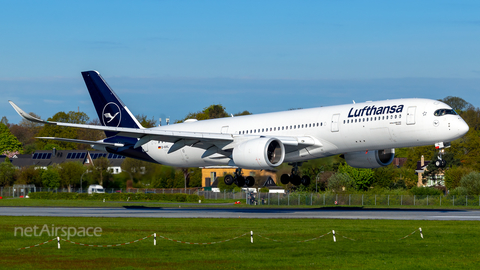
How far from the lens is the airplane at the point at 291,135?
42.7 metres

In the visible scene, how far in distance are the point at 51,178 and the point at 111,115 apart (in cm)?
4002

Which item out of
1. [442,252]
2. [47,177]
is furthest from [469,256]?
[47,177]

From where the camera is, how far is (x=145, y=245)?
28016mm

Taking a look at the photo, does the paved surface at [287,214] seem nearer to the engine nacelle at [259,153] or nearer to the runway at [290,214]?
the runway at [290,214]

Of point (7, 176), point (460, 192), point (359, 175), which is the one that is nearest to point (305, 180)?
point (460, 192)

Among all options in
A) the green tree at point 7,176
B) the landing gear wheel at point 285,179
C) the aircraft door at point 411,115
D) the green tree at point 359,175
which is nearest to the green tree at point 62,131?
the green tree at point 7,176

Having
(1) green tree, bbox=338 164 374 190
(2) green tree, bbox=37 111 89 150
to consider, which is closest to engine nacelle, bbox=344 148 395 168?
(1) green tree, bbox=338 164 374 190

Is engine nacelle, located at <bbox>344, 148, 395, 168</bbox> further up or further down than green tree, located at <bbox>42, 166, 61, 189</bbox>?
further up

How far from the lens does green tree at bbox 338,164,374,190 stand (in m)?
100

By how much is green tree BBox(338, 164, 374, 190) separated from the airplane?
157ft

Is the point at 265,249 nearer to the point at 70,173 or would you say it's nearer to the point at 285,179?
the point at 285,179

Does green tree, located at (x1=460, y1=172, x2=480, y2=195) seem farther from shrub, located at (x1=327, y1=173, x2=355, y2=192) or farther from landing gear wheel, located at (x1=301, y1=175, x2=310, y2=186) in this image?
landing gear wheel, located at (x1=301, y1=175, x2=310, y2=186)

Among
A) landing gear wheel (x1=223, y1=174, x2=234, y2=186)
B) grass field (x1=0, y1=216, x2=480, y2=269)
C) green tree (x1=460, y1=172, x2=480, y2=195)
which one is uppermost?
landing gear wheel (x1=223, y1=174, x2=234, y2=186)

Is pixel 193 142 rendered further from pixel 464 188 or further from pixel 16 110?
pixel 464 188
